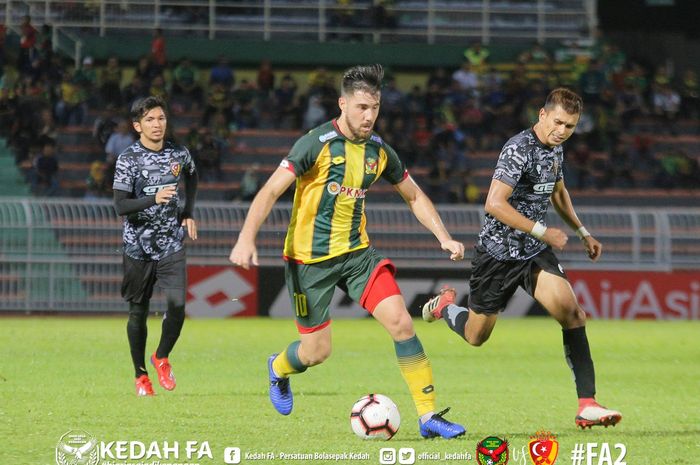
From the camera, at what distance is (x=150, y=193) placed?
1081 cm

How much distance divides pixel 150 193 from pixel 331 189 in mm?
2674

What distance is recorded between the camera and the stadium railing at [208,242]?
67.1ft

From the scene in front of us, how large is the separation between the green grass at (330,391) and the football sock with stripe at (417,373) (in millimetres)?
240

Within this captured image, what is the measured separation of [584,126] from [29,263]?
40.4 feet

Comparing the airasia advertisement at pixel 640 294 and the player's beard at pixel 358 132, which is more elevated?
the player's beard at pixel 358 132

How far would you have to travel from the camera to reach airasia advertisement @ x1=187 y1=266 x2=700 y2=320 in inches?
826

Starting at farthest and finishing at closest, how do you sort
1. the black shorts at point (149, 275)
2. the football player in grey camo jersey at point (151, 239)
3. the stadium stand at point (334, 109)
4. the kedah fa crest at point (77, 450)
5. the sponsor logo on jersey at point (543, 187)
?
1. the stadium stand at point (334, 109)
2. the black shorts at point (149, 275)
3. the football player in grey camo jersey at point (151, 239)
4. the sponsor logo on jersey at point (543, 187)
5. the kedah fa crest at point (77, 450)

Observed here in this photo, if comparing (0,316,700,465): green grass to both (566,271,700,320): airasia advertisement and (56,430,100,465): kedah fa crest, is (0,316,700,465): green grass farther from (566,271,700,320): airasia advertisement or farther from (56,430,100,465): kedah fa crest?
(566,271,700,320): airasia advertisement

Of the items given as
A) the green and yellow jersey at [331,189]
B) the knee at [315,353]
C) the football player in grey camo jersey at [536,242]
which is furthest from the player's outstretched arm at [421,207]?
the knee at [315,353]

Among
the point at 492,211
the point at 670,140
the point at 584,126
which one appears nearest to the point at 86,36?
the point at 584,126

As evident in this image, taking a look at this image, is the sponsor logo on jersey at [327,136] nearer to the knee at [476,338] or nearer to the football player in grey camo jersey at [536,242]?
the football player in grey camo jersey at [536,242]

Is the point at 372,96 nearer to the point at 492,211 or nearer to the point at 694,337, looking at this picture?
the point at 492,211

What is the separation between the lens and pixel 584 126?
2783 cm

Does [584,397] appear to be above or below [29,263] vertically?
above
